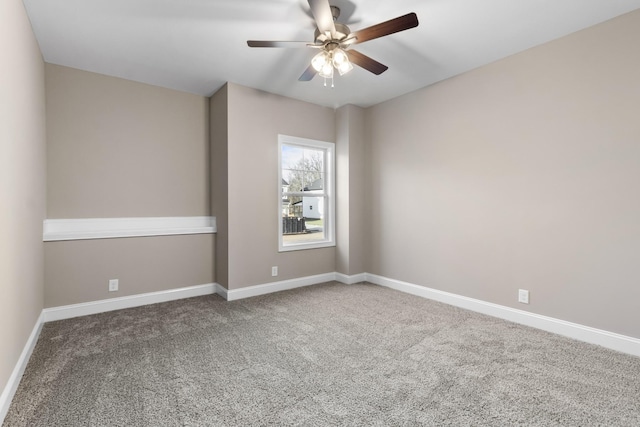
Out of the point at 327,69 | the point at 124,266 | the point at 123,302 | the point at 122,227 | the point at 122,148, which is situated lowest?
the point at 123,302

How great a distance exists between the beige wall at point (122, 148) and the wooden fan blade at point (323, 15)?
2.51 metres

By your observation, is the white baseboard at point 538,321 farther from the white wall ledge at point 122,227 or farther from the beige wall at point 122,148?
the beige wall at point 122,148

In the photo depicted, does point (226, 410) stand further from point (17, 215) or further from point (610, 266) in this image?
point (610, 266)

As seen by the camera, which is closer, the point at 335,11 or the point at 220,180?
the point at 335,11

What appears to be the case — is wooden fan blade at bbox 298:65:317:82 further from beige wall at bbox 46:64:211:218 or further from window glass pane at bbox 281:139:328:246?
beige wall at bbox 46:64:211:218

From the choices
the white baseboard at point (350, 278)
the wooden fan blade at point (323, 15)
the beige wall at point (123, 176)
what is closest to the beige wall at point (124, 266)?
the beige wall at point (123, 176)

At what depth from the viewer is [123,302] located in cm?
355

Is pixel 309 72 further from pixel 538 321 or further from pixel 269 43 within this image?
pixel 538 321

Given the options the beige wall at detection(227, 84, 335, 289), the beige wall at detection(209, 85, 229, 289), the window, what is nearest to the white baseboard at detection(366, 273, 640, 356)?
the window

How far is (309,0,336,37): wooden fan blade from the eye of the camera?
6.60 ft

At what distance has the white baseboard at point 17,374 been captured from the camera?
173 centimetres

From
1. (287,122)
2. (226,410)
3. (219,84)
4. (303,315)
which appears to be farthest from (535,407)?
(219,84)

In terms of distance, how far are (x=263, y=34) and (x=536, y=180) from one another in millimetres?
2816

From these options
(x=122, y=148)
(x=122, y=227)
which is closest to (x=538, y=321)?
(x=122, y=227)
